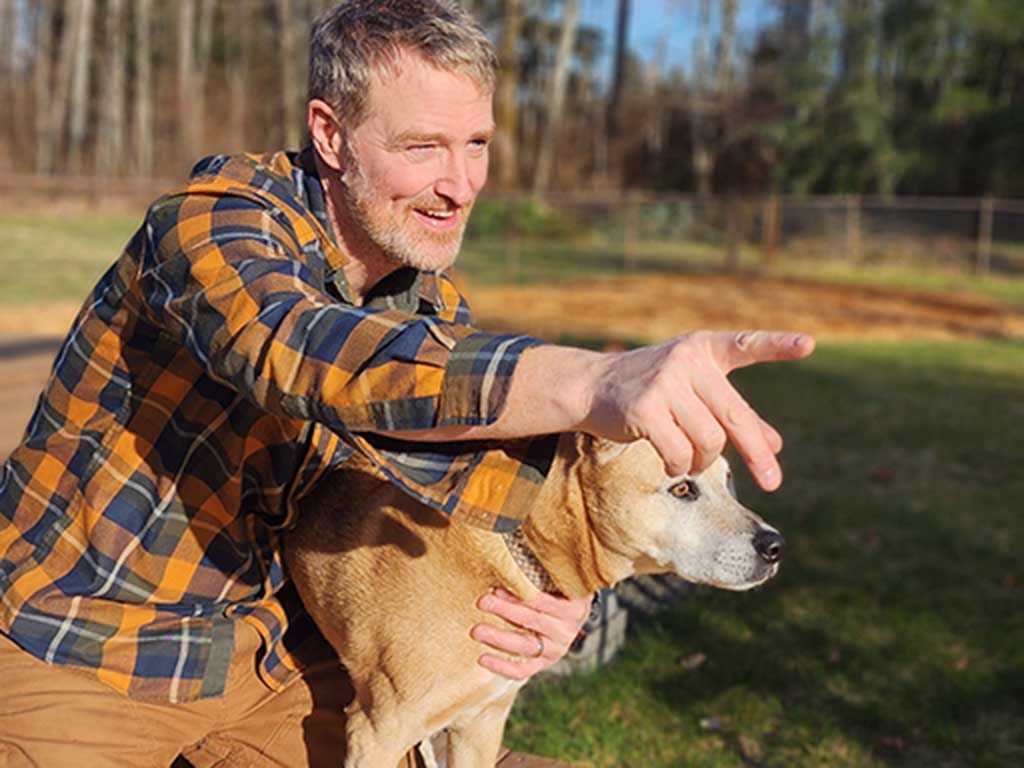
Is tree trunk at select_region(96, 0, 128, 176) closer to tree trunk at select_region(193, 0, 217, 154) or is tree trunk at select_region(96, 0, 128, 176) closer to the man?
tree trunk at select_region(193, 0, 217, 154)

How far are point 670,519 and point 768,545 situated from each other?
Result: 0.82 feet

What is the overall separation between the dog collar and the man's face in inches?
21.3

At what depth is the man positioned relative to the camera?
5.36 ft

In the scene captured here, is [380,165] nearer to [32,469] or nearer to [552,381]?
[552,381]

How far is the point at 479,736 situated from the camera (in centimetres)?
238

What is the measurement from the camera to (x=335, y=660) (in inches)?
91.8

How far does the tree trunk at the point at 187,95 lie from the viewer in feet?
126

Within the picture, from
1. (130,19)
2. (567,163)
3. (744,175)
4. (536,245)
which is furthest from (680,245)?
(130,19)

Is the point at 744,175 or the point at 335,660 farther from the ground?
the point at 744,175

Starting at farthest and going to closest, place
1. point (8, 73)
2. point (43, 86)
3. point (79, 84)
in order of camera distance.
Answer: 1. point (8, 73)
2. point (43, 86)
3. point (79, 84)

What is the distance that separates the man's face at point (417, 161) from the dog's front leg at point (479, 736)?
98 cm

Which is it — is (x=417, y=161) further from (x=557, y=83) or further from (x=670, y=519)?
(x=557, y=83)

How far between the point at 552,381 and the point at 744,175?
35190mm

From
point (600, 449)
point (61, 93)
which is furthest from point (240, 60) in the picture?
point (600, 449)
